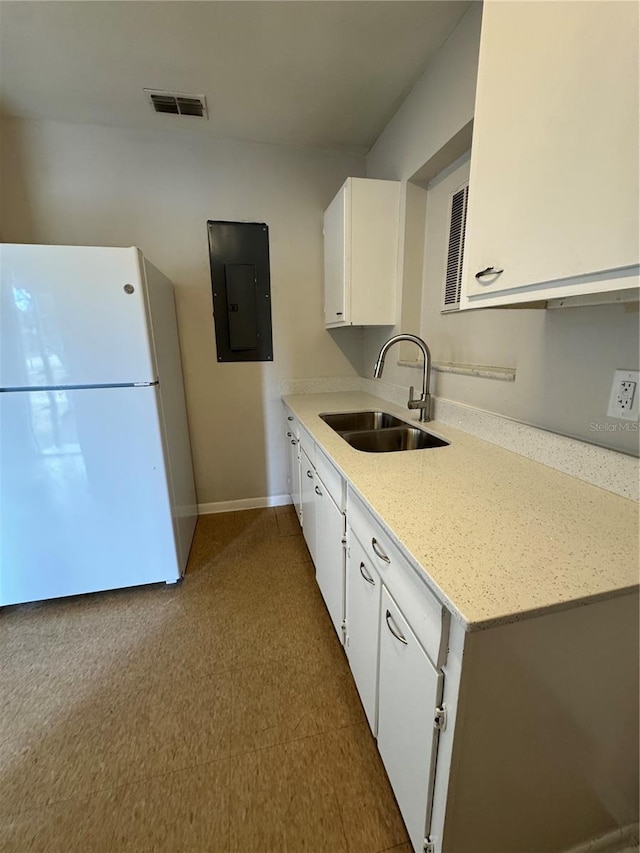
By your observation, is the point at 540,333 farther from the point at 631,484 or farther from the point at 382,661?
the point at 382,661

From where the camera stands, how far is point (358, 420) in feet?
6.67

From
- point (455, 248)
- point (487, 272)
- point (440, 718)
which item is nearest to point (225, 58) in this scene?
point (455, 248)

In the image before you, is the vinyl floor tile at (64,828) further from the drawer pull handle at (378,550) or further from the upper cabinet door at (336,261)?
the upper cabinet door at (336,261)

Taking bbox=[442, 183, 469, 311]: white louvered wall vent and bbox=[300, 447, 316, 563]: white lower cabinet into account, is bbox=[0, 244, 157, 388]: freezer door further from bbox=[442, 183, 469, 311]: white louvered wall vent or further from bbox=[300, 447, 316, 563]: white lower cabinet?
bbox=[442, 183, 469, 311]: white louvered wall vent

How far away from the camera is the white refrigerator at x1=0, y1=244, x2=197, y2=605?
1506 millimetres

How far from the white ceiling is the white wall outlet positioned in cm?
152

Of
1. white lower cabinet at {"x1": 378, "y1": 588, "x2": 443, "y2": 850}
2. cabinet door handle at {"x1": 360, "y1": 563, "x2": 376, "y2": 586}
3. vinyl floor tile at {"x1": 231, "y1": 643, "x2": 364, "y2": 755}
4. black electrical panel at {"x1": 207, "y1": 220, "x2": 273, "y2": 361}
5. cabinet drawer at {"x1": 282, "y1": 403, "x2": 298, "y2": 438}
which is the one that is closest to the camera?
white lower cabinet at {"x1": 378, "y1": 588, "x2": 443, "y2": 850}

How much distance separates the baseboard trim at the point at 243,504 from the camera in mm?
2736

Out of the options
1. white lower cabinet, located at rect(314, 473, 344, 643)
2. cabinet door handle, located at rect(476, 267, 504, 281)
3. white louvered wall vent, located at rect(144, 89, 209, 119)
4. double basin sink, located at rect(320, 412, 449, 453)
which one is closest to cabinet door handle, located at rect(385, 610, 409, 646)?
white lower cabinet, located at rect(314, 473, 344, 643)

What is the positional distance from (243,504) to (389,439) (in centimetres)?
154

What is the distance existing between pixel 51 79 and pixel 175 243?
849mm

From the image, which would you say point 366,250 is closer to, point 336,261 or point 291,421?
point 336,261

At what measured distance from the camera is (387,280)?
6.68ft

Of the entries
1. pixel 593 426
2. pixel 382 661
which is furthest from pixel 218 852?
pixel 593 426
